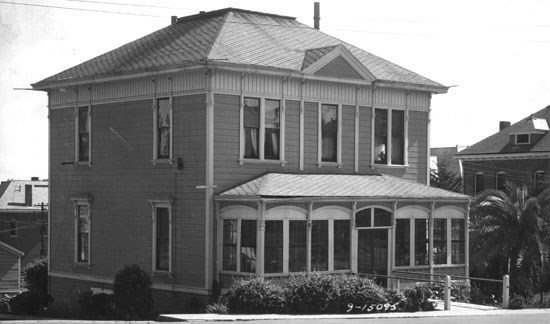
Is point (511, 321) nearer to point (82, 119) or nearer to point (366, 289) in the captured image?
point (366, 289)

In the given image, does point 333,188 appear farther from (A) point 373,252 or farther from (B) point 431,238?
(B) point 431,238

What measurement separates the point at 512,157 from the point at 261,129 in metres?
38.4

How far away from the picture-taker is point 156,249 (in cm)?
3725

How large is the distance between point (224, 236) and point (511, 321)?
1006cm

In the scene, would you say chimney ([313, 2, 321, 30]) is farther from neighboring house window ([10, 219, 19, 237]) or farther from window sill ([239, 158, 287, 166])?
neighboring house window ([10, 219, 19, 237])

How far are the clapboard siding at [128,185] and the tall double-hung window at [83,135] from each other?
305mm

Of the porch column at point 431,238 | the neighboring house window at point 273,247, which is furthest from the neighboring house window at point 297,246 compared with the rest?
the porch column at point 431,238

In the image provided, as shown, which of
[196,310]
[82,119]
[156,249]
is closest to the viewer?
[196,310]

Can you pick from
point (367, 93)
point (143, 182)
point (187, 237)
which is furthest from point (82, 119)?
point (367, 93)

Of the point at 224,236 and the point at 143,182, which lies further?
the point at 143,182

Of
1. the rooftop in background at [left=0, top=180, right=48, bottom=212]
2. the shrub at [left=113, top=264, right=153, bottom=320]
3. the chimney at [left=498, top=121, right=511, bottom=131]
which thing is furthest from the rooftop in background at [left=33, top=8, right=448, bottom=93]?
the rooftop in background at [left=0, top=180, right=48, bottom=212]

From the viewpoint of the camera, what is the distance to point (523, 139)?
71.7 metres

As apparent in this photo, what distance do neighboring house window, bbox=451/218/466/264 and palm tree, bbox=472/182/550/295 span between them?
3.76 m

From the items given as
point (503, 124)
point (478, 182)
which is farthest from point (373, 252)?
point (503, 124)
